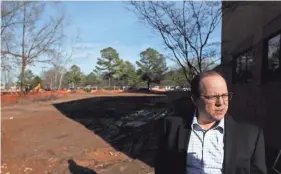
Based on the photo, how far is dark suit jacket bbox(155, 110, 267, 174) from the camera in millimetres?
1974

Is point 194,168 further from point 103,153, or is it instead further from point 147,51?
point 147,51

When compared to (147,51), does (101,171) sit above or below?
below

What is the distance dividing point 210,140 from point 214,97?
249 millimetres

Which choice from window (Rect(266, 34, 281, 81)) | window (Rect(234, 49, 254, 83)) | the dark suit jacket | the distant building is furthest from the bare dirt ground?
the dark suit jacket

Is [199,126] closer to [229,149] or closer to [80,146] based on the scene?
[229,149]

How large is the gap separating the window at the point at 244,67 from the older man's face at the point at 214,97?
384 inches

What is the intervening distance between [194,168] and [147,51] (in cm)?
7320

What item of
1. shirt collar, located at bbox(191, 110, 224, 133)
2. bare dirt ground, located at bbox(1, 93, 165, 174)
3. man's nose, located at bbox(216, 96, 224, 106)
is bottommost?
bare dirt ground, located at bbox(1, 93, 165, 174)

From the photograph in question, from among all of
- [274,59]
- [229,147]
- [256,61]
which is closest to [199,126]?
[229,147]

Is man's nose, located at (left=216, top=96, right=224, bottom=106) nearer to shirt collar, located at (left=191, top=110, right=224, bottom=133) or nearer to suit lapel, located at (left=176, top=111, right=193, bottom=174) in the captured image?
shirt collar, located at (left=191, top=110, right=224, bottom=133)

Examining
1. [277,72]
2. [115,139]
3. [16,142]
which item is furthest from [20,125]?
[277,72]

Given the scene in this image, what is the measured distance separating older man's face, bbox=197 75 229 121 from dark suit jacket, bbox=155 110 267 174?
7 cm

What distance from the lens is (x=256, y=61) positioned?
10672mm

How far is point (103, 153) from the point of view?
32.6ft
